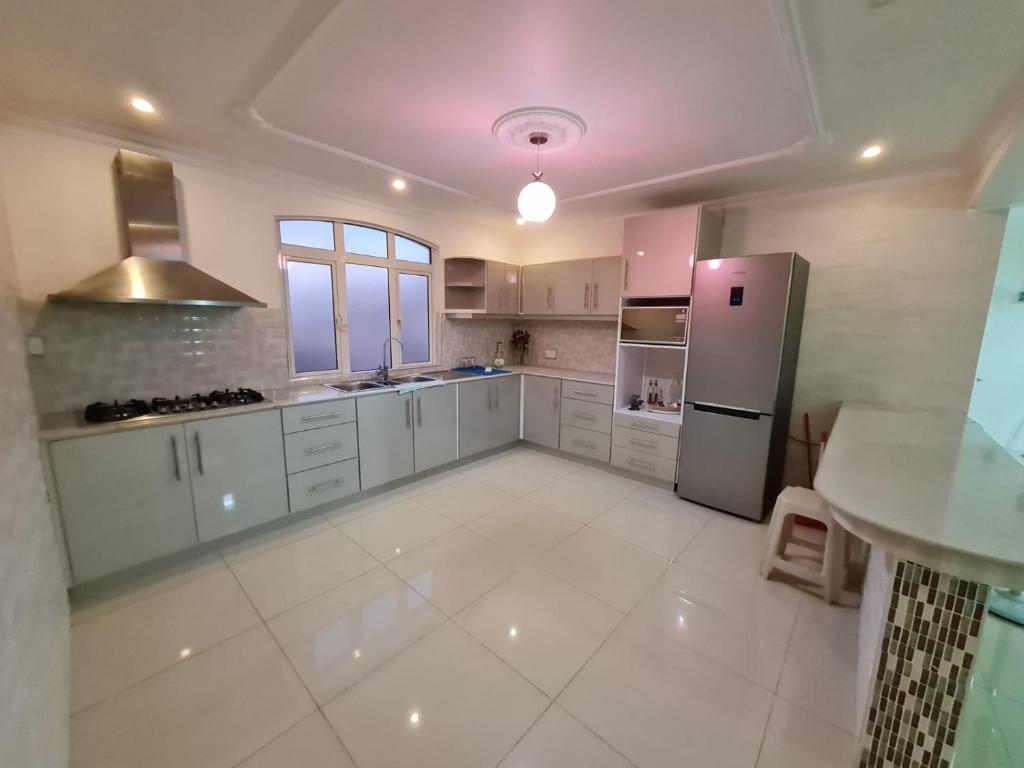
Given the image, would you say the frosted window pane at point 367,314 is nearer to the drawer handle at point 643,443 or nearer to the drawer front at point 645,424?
the drawer front at point 645,424

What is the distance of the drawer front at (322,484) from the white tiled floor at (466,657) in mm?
213

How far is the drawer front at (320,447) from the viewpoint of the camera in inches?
103

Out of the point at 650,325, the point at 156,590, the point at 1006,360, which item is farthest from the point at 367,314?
the point at 1006,360

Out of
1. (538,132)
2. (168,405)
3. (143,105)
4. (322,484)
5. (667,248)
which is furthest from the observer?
(667,248)

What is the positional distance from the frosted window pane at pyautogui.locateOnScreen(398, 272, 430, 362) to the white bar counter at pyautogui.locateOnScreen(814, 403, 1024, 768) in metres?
3.44

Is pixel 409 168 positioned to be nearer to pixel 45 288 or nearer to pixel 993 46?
pixel 45 288

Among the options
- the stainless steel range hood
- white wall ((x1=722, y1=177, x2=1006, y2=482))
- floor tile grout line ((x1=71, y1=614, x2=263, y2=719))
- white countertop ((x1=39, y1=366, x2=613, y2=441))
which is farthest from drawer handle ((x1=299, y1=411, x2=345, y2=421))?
white wall ((x1=722, y1=177, x2=1006, y2=482))

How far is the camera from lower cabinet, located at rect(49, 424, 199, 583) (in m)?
1.88

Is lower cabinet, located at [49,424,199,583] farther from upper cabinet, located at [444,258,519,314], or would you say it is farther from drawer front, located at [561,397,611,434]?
drawer front, located at [561,397,611,434]

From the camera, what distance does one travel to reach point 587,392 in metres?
3.72

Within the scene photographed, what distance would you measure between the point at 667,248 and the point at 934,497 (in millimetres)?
2390

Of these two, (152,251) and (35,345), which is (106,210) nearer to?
(152,251)

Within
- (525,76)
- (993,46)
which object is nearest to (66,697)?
(525,76)

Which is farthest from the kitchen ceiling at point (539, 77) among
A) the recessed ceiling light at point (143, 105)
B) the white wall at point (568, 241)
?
the white wall at point (568, 241)
